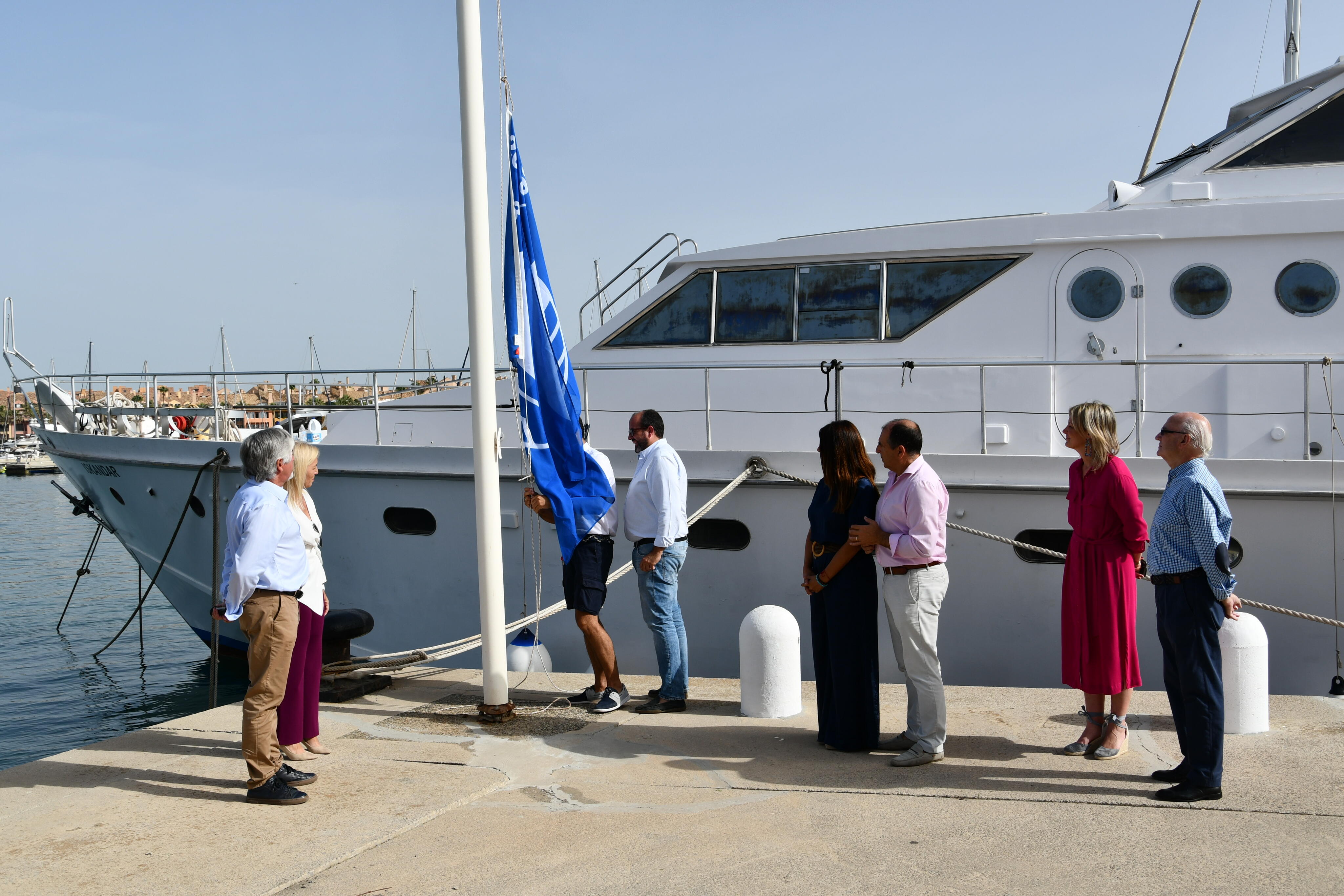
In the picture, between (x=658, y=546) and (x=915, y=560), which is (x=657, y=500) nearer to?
(x=658, y=546)

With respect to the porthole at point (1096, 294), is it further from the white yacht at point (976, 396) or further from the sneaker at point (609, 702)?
the sneaker at point (609, 702)

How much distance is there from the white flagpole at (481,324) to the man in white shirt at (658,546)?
2.43ft

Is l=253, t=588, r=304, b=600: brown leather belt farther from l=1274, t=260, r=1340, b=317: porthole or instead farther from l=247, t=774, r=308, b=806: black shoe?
l=1274, t=260, r=1340, b=317: porthole

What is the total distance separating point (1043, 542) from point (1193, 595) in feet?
9.74

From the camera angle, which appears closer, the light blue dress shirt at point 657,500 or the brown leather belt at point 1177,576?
the brown leather belt at point 1177,576

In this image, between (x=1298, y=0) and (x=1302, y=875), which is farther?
(x=1298, y=0)

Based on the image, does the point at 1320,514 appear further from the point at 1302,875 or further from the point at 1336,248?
the point at 1302,875

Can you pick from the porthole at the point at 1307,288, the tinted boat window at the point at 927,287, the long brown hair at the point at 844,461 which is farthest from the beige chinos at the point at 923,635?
the porthole at the point at 1307,288

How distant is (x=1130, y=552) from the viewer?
423cm

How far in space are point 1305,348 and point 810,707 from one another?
15.0 ft

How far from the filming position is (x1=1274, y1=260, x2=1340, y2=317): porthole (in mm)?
7066

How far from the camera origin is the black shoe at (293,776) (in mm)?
4043

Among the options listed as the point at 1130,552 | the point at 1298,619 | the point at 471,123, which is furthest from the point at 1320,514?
the point at 471,123

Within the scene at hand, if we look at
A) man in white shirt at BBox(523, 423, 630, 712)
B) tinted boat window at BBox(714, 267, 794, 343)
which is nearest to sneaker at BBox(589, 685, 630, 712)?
man in white shirt at BBox(523, 423, 630, 712)
